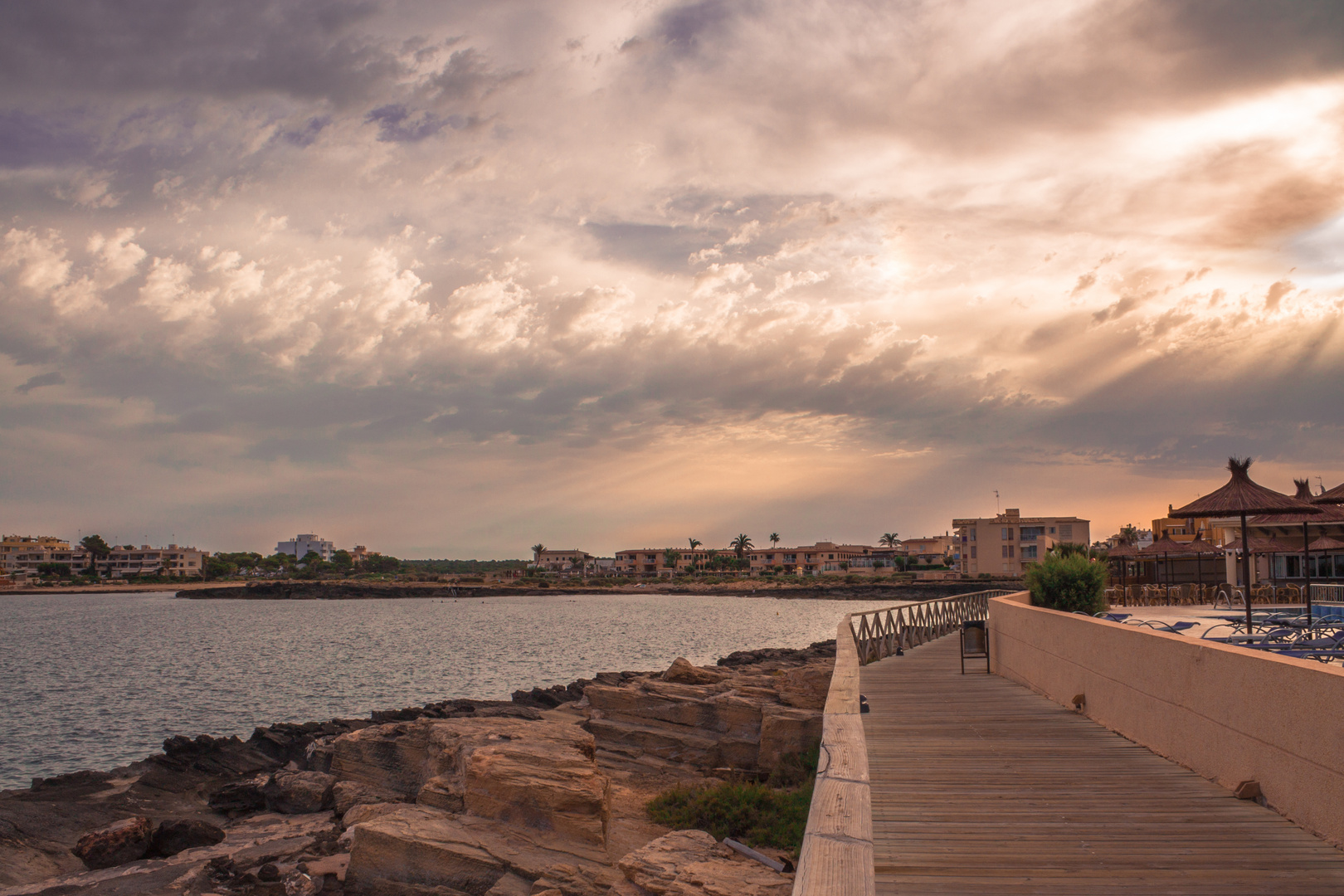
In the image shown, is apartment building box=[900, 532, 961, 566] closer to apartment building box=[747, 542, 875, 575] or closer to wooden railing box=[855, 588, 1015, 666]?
apartment building box=[747, 542, 875, 575]

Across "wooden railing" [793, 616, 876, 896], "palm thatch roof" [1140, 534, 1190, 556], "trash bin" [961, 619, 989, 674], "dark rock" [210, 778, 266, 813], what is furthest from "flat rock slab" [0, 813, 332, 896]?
"palm thatch roof" [1140, 534, 1190, 556]

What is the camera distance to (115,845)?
12969 millimetres

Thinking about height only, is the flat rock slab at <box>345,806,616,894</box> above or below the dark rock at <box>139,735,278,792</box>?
above

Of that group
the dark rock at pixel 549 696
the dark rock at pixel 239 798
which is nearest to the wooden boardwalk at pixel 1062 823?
the dark rock at pixel 239 798

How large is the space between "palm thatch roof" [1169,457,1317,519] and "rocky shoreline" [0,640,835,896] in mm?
8091

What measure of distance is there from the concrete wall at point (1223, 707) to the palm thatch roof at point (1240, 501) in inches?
217

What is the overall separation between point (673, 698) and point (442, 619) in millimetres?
77779

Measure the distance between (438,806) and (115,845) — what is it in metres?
6.16

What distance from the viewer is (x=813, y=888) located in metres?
3.49

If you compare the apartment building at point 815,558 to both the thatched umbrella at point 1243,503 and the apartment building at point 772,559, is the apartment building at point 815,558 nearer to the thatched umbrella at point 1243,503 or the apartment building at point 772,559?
the apartment building at point 772,559

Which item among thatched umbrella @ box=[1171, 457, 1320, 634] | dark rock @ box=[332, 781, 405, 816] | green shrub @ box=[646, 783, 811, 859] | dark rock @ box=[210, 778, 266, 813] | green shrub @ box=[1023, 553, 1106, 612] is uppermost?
thatched umbrella @ box=[1171, 457, 1320, 634]

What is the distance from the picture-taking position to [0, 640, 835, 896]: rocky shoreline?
31.3 feet

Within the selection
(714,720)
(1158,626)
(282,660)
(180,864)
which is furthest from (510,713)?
(282,660)

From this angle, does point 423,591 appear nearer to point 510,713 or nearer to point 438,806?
point 510,713
